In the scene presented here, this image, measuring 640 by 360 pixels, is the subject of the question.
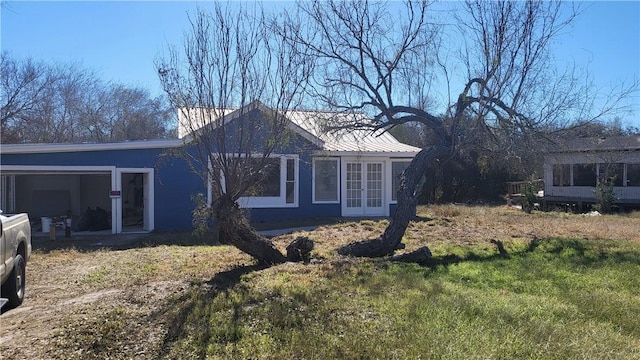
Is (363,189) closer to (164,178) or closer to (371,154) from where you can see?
(371,154)

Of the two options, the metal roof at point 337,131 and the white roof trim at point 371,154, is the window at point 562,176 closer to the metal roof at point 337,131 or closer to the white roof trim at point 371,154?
the metal roof at point 337,131

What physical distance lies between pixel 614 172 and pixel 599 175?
0.80 m

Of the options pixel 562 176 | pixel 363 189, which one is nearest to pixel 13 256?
pixel 363 189

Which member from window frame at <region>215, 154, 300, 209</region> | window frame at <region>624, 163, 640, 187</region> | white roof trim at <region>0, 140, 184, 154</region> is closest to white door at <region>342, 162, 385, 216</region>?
window frame at <region>215, 154, 300, 209</region>

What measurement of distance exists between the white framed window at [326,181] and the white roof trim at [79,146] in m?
5.29

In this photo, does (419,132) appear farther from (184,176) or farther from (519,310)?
(519,310)

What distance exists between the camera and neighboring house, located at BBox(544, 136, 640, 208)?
80.7 feet

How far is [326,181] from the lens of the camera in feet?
57.4

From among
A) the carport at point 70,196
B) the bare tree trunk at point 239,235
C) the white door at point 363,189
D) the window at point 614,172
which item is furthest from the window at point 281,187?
the window at point 614,172

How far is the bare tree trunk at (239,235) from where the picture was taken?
24.9 feet

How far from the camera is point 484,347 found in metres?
4.09

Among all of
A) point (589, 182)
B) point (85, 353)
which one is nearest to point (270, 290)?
point (85, 353)

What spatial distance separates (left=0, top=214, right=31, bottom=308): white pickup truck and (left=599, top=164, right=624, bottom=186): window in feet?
86.6

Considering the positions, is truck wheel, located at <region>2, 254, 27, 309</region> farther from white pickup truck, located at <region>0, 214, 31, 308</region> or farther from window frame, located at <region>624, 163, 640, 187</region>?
window frame, located at <region>624, 163, 640, 187</region>
